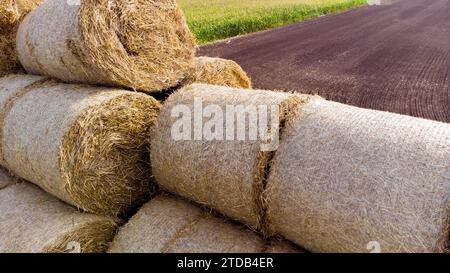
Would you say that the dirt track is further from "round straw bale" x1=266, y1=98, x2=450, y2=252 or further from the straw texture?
the straw texture

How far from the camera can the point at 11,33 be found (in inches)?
184

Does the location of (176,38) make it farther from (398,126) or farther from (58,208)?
(398,126)

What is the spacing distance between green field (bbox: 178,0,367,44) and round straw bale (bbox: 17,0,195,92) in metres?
10.3

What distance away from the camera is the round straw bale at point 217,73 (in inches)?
161

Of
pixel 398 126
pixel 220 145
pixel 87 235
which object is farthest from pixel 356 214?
pixel 87 235

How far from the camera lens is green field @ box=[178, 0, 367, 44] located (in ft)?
49.5

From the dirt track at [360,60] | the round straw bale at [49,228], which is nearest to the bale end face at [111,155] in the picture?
the round straw bale at [49,228]

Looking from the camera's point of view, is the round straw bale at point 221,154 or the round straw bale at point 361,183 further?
the round straw bale at point 221,154

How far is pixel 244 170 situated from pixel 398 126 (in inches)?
35.7

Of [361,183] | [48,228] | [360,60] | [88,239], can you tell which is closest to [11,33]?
[48,228]

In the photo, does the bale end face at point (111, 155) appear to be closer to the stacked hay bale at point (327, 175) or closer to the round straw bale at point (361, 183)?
the stacked hay bale at point (327, 175)

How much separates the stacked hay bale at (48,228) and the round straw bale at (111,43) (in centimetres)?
101

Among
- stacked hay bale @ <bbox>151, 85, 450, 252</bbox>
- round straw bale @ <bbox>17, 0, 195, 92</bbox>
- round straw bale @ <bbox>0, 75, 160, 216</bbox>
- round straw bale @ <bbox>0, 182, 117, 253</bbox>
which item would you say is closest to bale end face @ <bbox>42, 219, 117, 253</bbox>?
round straw bale @ <bbox>0, 182, 117, 253</bbox>
